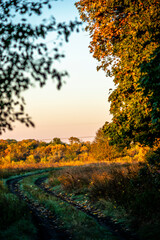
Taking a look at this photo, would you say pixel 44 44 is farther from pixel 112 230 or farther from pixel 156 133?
pixel 156 133

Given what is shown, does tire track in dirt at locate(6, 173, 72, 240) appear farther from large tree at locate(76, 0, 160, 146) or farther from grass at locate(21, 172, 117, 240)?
large tree at locate(76, 0, 160, 146)

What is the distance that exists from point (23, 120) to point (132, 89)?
26.5ft

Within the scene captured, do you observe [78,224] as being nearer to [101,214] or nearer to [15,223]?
[101,214]

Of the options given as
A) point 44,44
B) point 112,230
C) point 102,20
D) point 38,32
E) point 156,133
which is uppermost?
point 102,20

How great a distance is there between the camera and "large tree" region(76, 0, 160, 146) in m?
10.5

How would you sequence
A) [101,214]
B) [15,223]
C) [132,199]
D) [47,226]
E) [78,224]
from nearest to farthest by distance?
1. [15,223]
2. [78,224]
3. [47,226]
4. [132,199]
5. [101,214]

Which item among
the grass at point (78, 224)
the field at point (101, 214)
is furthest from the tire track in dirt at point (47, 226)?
the grass at point (78, 224)

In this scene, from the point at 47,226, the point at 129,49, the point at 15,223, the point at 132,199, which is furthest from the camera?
the point at 129,49

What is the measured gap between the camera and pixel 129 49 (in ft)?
36.1

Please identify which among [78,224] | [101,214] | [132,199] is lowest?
[101,214]

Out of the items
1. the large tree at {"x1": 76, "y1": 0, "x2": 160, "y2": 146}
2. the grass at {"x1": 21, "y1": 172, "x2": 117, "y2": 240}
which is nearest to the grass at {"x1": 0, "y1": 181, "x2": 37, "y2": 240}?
the grass at {"x1": 21, "y1": 172, "x2": 117, "y2": 240}

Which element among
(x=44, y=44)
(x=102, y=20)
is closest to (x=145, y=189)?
(x=44, y=44)

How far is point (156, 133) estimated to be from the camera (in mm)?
11273

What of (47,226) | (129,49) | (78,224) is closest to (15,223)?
(47,226)
